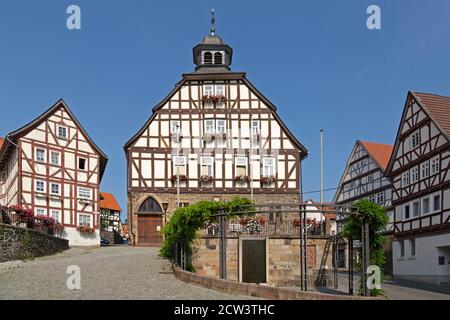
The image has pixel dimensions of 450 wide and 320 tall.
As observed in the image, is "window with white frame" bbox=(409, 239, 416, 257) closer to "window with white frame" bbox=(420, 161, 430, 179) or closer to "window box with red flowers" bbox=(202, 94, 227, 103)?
"window with white frame" bbox=(420, 161, 430, 179)

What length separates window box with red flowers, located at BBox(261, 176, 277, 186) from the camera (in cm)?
4156

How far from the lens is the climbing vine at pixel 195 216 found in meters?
22.4

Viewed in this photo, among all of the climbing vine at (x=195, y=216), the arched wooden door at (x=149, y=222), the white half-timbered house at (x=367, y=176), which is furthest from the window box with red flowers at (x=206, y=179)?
the climbing vine at (x=195, y=216)

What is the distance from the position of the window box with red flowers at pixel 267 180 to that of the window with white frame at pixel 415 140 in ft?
31.3

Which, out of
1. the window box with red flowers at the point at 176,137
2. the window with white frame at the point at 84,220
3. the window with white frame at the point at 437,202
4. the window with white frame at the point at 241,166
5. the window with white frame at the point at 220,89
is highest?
the window with white frame at the point at 220,89

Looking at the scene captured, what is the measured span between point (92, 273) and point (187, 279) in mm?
3582

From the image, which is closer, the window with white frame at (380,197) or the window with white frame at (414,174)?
the window with white frame at (414,174)

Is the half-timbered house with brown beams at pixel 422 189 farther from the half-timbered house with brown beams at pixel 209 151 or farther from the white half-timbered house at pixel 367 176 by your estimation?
the half-timbered house with brown beams at pixel 209 151

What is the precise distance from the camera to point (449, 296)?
25.4 metres

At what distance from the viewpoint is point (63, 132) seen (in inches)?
1547

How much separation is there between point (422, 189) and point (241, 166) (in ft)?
40.7

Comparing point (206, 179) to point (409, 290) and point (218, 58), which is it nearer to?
point (218, 58)

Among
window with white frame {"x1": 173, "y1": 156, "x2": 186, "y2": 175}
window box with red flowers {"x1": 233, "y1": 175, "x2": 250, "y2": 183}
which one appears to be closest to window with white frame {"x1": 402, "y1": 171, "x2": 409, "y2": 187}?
window box with red flowers {"x1": 233, "y1": 175, "x2": 250, "y2": 183}

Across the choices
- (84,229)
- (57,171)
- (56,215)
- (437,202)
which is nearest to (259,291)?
(437,202)
